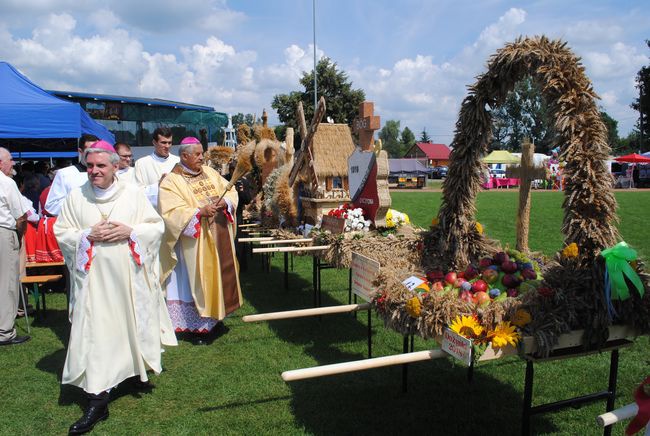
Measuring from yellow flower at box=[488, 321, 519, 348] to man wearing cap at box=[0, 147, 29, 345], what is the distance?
16.4ft

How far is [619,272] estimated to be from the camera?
252 cm

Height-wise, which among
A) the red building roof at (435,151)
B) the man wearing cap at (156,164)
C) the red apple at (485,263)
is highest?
the red building roof at (435,151)

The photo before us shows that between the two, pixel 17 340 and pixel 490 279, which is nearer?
pixel 490 279

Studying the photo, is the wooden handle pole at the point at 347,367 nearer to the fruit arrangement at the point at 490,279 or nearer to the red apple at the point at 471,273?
the fruit arrangement at the point at 490,279

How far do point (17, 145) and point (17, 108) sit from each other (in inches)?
166

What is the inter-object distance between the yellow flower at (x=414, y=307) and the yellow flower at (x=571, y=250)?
0.89 metres

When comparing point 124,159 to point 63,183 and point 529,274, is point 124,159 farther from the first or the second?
point 529,274

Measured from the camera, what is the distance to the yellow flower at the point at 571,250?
271 cm

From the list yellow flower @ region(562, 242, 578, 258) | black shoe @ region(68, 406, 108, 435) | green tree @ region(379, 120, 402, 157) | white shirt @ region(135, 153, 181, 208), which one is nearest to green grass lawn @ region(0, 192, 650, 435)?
black shoe @ region(68, 406, 108, 435)

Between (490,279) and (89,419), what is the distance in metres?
3.12

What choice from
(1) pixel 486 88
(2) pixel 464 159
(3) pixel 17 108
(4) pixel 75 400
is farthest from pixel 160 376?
(3) pixel 17 108

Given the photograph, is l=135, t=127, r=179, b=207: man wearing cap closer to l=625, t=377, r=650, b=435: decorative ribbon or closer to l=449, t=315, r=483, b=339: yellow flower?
l=449, t=315, r=483, b=339: yellow flower

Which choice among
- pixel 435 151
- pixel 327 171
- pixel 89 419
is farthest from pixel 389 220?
pixel 435 151

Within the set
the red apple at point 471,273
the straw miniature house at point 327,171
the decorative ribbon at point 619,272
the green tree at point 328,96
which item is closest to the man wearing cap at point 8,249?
the straw miniature house at point 327,171
